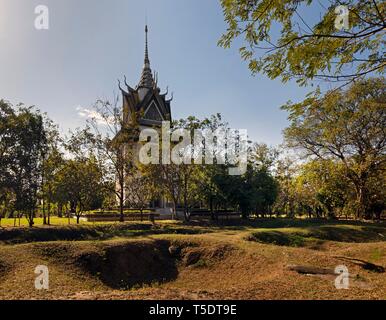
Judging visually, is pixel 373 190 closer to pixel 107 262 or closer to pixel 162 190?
pixel 162 190

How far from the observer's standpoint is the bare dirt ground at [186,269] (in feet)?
24.9

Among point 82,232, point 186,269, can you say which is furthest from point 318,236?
point 82,232

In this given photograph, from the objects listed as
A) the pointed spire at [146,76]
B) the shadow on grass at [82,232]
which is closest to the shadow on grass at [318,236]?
the shadow on grass at [82,232]

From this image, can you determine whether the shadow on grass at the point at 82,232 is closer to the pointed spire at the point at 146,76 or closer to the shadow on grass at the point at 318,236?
the shadow on grass at the point at 318,236

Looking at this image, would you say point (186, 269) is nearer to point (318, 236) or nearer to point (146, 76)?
point (318, 236)

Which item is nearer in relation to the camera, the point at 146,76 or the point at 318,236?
the point at 318,236

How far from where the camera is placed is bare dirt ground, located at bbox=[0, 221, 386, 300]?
758cm

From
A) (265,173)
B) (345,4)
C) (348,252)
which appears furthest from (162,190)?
(345,4)

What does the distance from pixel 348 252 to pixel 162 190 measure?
17.6 m

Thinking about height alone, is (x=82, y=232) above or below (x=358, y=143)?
below

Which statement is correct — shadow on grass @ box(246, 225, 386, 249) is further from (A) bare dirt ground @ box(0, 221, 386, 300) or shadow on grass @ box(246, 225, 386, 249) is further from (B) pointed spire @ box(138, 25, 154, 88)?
(B) pointed spire @ box(138, 25, 154, 88)

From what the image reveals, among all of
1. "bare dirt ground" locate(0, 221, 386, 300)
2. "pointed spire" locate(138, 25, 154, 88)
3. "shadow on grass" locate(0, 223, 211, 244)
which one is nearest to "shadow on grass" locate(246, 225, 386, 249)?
"bare dirt ground" locate(0, 221, 386, 300)

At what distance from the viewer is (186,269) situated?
13.1 metres
